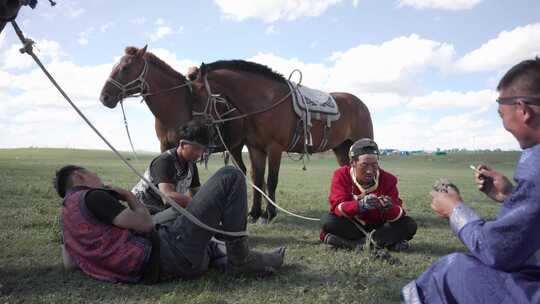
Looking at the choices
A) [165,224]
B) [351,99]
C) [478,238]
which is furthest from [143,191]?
[351,99]

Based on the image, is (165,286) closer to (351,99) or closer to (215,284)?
(215,284)

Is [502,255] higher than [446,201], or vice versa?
[446,201]

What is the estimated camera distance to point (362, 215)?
492cm

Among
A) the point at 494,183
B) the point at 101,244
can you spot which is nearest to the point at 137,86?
the point at 101,244

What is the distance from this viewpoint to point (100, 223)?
312 cm

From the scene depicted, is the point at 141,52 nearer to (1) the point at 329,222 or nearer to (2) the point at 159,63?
(2) the point at 159,63

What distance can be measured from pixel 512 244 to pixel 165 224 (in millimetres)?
2446

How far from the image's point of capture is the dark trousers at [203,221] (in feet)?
10.8

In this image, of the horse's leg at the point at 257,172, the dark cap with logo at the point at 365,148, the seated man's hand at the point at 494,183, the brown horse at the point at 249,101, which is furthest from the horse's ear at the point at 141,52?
the seated man's hand at the point at 494,183

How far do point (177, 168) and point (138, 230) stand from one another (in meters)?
1.36

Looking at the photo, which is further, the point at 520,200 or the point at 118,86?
the point at 118,86

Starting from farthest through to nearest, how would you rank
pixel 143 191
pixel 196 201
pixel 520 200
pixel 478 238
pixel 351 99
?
pixel 351 99
pixel 143 191
pixel 196 201
pixel 478 238
pixel 520 200

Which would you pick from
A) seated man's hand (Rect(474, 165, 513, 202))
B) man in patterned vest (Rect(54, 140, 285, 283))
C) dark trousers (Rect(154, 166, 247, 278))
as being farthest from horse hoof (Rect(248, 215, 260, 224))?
seated man's hand (Rect(474, 165, 513, 202))

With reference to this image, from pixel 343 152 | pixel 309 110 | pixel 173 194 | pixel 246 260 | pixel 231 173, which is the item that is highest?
pixel 309 110
